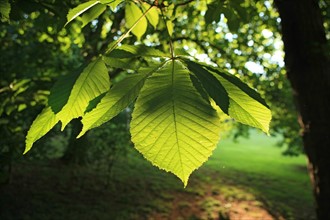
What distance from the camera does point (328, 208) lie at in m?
2.37

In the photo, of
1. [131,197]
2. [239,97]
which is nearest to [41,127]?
[239,97]

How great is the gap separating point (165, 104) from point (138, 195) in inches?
371

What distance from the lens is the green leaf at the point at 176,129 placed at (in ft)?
1.75

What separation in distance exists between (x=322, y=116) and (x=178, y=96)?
2.01 meters

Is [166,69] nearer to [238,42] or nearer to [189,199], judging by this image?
[238,42]

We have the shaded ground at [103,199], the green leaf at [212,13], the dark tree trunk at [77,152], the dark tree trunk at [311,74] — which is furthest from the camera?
the dark tree trunk at [77,152]

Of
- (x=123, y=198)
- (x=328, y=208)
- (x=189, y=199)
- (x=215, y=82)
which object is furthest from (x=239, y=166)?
(x=215, y=82)

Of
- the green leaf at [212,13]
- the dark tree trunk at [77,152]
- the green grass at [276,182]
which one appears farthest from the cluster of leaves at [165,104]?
the green grass at [276,182]

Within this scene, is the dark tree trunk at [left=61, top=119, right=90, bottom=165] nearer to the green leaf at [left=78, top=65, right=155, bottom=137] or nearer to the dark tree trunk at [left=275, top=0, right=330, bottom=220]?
the dark tree trunk at [left=275, top=0, right=330, bottom=220]

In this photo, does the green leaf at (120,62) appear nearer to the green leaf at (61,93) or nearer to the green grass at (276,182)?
the green leaf at (61,93)

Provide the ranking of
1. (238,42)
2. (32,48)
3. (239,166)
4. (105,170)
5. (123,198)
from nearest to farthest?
(32,48) → (238,42) → (123,198) → (105,170) → (239,166)

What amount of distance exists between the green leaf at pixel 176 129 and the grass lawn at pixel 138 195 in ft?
21.0

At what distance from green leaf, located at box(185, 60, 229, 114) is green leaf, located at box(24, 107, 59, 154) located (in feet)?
1.11

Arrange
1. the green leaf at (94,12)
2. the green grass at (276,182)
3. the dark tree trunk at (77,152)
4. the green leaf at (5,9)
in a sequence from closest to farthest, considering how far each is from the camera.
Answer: the green leaf at (5,9), the green leaf at (94,12), the dark tree trunk at (77,152), the green grass at (276,182)
